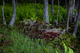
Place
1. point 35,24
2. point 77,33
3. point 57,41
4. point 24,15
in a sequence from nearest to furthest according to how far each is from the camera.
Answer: point 57,41 < point 77,33 < point 35,24 < point 24,15

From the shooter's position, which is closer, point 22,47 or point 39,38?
point 22,47

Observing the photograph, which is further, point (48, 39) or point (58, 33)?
point (58, 33)

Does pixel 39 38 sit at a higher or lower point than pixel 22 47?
lower

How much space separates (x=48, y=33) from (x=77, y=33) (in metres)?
2.81

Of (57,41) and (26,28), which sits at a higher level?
(26,28)

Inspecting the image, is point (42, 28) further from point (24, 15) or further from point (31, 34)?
point (24, 15)

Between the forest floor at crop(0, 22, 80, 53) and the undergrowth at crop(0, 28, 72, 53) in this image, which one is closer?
the undergrowth at crop(0, 28, 72, 53)

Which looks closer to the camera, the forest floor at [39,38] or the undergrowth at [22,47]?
the undergrowth at [22,47]

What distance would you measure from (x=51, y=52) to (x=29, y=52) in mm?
1130

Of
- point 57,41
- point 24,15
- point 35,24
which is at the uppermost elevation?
point 24,15

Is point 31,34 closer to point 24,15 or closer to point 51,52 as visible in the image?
point 51,52

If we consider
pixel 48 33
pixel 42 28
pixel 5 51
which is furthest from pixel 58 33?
pixel 5 51

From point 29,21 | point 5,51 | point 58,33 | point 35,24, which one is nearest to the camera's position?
point 5,51

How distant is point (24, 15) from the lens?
10.2 meters
